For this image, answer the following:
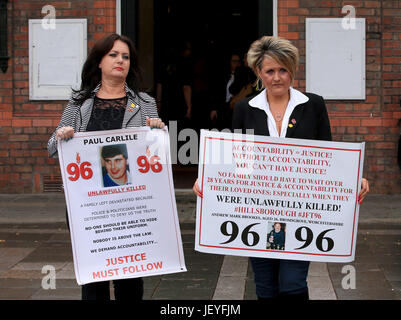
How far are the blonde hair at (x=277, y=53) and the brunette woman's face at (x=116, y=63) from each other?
2.57ft

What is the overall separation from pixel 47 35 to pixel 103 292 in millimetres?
7098

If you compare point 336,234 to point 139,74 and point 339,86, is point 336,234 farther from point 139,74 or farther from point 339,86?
point 339,86

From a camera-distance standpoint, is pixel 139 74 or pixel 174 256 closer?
pixel 174 256

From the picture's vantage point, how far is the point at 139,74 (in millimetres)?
4500

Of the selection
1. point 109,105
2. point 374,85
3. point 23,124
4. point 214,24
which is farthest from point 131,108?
point 214,24

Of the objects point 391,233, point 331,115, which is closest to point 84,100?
point 391,233

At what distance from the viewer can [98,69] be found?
14.4 feet

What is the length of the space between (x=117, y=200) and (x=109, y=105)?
58 cm

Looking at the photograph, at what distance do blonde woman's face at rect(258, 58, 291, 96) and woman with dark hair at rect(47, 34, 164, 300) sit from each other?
677 millimetres

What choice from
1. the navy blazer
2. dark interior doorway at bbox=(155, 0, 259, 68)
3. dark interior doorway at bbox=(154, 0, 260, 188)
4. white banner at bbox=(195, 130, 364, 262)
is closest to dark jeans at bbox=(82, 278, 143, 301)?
white banner at bbox=(195, 130, 364, 262)

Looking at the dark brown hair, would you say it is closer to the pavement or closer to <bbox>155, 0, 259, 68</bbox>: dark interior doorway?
the pavement

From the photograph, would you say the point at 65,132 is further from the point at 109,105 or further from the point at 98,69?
the point at 98,69

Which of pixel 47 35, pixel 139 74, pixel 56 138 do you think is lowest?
pixel 56 138

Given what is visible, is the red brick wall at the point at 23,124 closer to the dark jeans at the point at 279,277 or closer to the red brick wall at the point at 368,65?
the red brick wall at the point at 368,65
